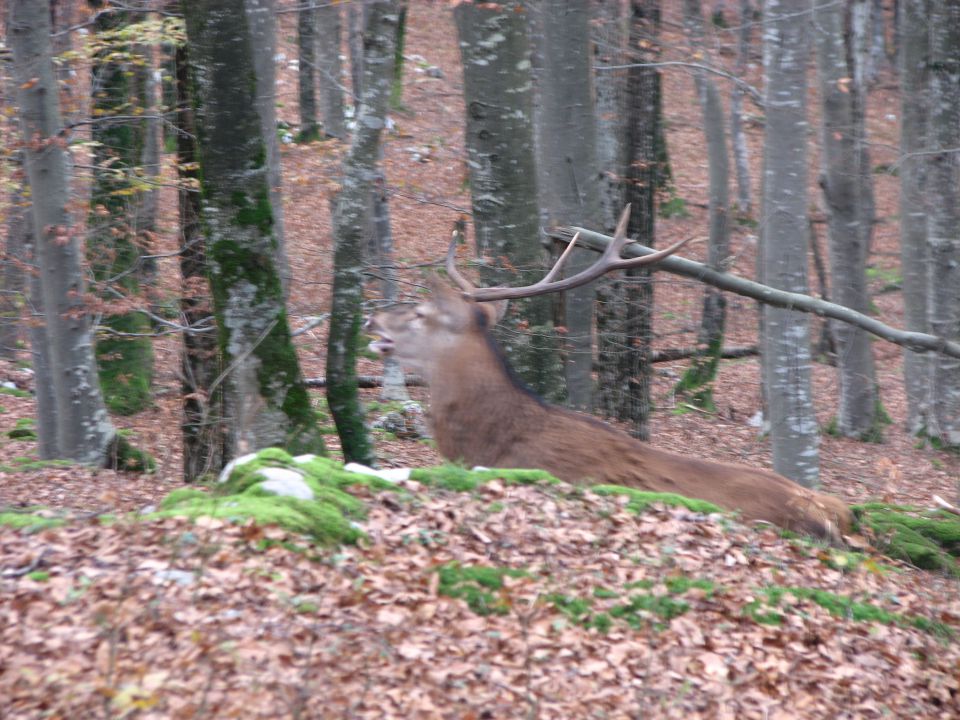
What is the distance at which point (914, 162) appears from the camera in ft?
49.9

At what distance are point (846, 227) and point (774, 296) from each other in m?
7.05

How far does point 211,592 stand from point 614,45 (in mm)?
10287

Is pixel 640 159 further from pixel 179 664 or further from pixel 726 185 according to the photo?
pixel 179 664

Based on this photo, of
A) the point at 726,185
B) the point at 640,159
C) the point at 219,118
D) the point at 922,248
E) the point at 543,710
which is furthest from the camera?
the point at 726,185

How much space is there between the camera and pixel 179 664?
4484 millimetres

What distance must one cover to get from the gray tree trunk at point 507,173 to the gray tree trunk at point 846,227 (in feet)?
24.6

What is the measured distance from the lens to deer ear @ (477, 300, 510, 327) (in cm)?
922

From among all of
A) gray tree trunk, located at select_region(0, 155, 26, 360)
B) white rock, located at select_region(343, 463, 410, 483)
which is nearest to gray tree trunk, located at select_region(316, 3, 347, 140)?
gray tree trunk, located at select_region(0, 155, 26, 360)

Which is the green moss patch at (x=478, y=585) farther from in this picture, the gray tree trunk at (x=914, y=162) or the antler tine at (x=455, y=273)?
the gray tree trunk at (x=914, y=162)

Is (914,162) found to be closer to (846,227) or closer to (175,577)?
(846,227)

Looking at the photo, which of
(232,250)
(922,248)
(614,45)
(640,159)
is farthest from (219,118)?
(922,248)

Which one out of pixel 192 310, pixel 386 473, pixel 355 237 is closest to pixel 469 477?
pixel 386 473

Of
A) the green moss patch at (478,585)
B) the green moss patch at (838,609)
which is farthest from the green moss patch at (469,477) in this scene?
the green moss patch at (838,609)

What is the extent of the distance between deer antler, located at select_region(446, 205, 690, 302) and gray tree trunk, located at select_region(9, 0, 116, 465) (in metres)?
3.81
